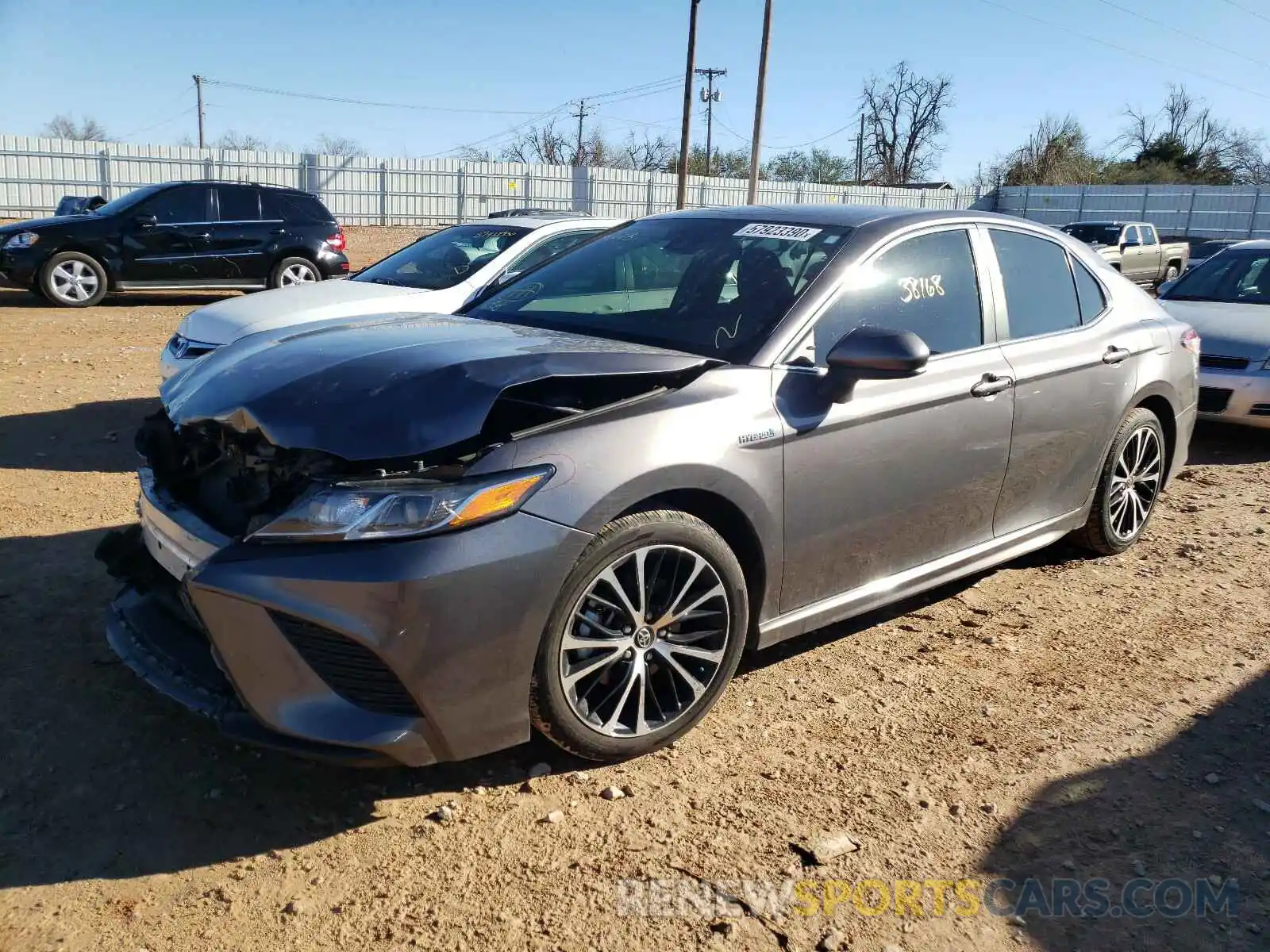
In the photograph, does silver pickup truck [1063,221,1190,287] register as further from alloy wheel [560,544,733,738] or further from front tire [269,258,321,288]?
alloy wheel [560,544,733,738]

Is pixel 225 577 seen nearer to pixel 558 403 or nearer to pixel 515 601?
pixel 515 601

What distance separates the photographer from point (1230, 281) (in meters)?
9.18

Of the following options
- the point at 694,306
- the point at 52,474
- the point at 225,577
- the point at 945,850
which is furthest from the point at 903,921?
the point at 52,474

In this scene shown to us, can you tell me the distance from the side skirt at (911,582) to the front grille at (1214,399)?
13.1 ft

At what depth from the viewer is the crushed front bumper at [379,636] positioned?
257cm

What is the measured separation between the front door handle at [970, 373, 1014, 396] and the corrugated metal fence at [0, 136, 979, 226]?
74.8 ft

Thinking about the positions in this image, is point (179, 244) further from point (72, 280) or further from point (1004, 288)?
point (1004, 288)

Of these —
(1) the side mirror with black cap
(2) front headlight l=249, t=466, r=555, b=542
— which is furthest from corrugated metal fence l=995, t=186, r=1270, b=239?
(2) front headlight l=249, t=466, r=555, b=542

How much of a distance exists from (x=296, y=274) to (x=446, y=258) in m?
7.75

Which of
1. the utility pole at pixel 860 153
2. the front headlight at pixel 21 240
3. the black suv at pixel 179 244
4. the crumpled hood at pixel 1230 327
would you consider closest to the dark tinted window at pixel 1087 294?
the crumpled hood at pixel 1230 327

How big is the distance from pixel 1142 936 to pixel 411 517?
209 cm

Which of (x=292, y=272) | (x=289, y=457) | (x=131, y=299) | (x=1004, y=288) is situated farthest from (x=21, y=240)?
(x=1004, y=288)

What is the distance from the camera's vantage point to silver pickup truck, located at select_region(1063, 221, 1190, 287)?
22172 millimetres

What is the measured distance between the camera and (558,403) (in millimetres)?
3025
